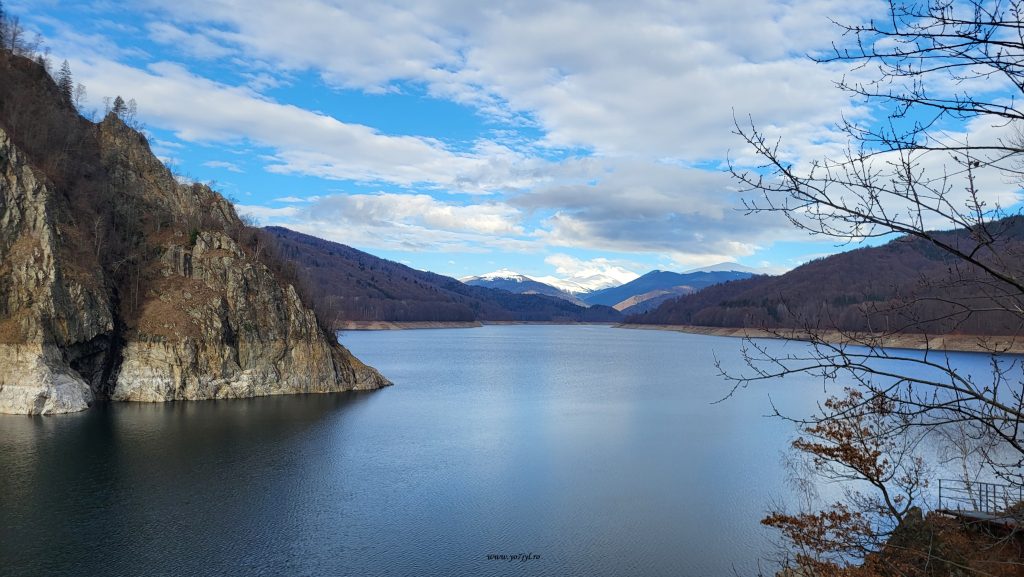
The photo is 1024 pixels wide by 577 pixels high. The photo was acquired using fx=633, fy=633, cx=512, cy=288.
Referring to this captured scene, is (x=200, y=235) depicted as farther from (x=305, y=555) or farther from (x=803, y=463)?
(x=803, y=463)

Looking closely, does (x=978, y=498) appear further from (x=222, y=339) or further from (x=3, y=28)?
(x=3, y=28)

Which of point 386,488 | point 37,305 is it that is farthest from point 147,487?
point 37,305

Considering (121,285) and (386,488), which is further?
(121,285)

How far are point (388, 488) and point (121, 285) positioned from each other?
1661 inches

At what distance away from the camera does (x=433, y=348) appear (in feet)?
443

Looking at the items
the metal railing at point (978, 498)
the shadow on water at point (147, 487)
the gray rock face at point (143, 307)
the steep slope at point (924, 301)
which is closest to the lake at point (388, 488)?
the shadow on water at point (147, 487)

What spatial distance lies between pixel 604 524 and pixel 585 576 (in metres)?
5.03

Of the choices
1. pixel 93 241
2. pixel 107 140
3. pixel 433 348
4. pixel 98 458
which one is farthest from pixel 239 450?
pixel 433 348

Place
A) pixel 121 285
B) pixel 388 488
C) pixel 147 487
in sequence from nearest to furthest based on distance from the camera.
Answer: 1. pixel 147 487
2. pixel 388 488
3. pixel 121 285

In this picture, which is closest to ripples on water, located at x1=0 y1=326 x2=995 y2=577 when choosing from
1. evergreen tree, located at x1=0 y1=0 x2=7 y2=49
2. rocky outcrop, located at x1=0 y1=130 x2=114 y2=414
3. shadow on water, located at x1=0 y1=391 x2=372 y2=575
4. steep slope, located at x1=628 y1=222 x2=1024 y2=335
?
shadow on water, located at x1=0 y1=391 x2=372 y2=575

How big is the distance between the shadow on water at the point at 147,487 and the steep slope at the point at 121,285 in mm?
5229

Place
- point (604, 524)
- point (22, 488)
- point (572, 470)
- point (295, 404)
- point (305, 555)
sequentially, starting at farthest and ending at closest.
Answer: point (295, 404)
point (572, 470)
point (22, 488)
point (604, 524)
point (305, 555)

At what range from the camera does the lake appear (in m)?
22.8

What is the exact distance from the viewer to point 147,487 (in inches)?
1176
